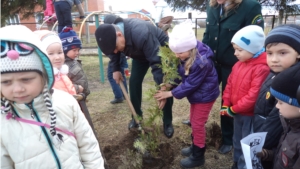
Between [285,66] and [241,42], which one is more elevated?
[241,42]

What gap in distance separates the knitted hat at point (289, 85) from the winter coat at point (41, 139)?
1.19m

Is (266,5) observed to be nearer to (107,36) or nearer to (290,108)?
(107,36)

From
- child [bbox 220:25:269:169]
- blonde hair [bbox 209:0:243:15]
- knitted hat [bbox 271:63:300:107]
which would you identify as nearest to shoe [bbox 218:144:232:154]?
child [bbox 220:25:269:169]

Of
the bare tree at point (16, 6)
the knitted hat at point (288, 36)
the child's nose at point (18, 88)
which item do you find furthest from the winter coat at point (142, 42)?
the bare tree at point (16, 6)

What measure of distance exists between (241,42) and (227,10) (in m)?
0.54

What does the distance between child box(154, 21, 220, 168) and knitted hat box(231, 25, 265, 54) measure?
1.17 feet

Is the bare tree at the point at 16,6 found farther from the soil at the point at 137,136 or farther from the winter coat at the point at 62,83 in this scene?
the winter coat at the point at 62,83

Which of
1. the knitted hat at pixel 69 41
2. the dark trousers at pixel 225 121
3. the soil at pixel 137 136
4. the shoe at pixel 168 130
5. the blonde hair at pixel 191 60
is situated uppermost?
the knitted hat at pixel 69 41

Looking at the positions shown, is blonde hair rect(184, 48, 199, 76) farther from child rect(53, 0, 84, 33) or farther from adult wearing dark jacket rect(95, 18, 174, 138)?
child rect(53, 0, 84, 33)

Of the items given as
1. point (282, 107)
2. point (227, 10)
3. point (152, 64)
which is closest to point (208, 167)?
point (152, 64)

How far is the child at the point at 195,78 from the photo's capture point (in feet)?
7.81

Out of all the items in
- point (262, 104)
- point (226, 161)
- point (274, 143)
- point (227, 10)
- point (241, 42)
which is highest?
point (227, 10)

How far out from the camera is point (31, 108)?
1339 mm

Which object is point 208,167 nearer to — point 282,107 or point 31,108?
point 282,107
